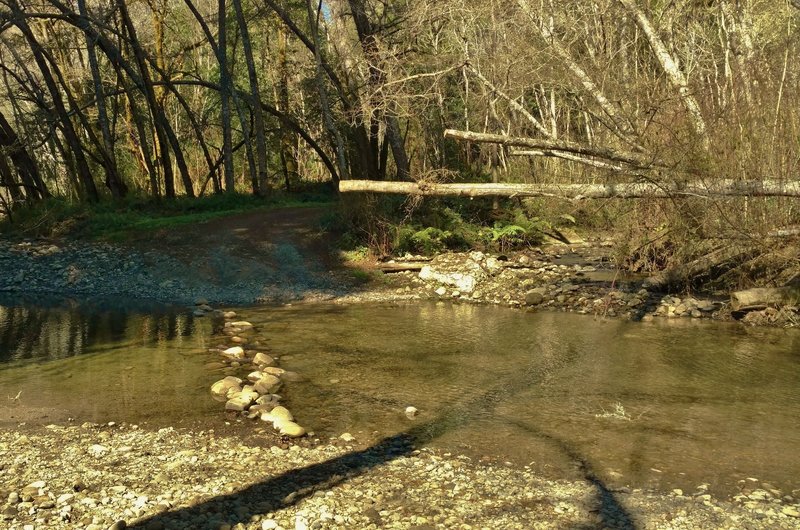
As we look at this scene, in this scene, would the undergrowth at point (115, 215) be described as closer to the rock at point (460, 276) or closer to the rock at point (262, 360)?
the rock at point (460, 276)

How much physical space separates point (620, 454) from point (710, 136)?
6559 mm

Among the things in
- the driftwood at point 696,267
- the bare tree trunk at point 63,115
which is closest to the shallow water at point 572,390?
the driftwood at point 696,267

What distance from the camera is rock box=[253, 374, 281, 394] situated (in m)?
7.35

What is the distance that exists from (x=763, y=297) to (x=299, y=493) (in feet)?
28.1

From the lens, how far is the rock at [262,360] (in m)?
8.55

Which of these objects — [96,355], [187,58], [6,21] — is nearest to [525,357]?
[96,355]

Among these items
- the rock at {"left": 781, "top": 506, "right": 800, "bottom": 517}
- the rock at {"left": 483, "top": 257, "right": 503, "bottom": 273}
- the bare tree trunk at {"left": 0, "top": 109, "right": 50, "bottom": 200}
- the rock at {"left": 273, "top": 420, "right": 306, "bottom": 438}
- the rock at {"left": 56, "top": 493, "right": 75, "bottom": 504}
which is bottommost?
the rock at {"left": 781, "top": 506, "right": 800, "bottom": 517}

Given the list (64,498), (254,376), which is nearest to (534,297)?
(254,376)

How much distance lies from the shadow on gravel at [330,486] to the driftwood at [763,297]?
6036 mm

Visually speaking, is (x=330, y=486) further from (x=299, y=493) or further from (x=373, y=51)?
(x=373, y=51)

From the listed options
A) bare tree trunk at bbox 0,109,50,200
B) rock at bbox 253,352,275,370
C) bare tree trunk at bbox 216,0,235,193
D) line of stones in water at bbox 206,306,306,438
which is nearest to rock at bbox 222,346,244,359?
line of stones in water at bbox 206,306,306,438

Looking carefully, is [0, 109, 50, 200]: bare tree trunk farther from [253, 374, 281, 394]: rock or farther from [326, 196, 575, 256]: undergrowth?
[253, 374, 281, 394]: rock

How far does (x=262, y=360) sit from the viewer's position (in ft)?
28.2

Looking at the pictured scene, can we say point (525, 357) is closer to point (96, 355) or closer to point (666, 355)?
point (666, 355)
